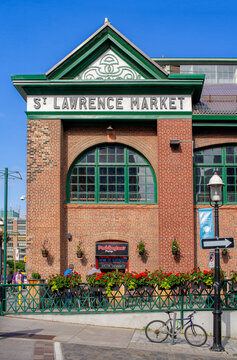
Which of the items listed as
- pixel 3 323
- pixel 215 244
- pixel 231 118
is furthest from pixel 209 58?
pixel 3 323

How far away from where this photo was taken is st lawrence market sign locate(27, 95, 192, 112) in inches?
758

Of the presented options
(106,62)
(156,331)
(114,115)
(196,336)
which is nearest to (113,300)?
(156,331)

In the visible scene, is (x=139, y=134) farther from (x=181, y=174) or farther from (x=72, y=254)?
(x=72, y=254)

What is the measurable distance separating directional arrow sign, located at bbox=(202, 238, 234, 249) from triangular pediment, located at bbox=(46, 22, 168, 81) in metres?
8.42

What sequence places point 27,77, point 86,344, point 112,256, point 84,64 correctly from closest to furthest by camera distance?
point 86,344, point 27,77, point 112,256, point 84,64

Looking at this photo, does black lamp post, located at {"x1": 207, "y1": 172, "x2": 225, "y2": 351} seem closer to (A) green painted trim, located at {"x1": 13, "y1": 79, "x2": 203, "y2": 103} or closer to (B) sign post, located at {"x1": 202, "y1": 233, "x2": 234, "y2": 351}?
(B) sign post, located at {"x1": 202, "y1": 233, "x2": 234, "y2": 351}

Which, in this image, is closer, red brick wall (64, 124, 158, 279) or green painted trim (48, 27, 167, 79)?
red brick wall (64, 124, 158, 279)

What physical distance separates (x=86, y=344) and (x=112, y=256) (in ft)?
21.0

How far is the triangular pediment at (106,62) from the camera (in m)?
19.3

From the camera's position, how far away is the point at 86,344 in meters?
12.9

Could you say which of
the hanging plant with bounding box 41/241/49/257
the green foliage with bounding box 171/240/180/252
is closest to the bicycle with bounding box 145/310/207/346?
the green foliage with bounding box 171/240/180/252

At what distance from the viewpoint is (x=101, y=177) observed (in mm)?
19656

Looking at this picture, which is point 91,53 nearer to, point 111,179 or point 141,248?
point 111,179

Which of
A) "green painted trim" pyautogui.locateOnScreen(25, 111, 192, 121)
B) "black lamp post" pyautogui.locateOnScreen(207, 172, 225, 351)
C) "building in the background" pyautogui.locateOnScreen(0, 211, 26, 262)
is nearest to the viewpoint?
"black lamp post" pyautogui.locateOnScreen(207, 172, 225, 351)
